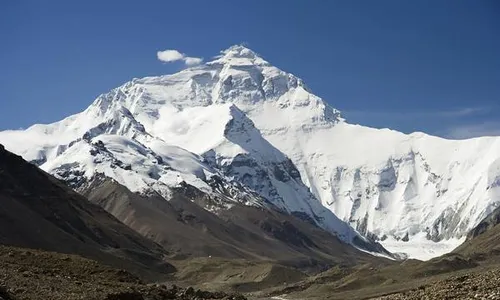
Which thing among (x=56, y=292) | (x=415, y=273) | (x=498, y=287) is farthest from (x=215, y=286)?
(x=498, y=287)

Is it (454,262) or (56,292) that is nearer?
(56,292)

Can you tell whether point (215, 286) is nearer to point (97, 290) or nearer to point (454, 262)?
point (454, 262)

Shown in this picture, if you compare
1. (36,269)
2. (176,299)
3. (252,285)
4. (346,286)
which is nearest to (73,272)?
(36,269)

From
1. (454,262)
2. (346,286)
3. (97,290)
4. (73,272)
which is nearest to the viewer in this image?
(97,290)

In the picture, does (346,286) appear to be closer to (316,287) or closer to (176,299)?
(316,287)

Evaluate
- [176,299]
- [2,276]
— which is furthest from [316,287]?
[2,276]

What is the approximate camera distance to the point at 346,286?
158625mm

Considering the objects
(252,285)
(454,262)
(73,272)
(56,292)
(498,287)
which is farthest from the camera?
(252,285)

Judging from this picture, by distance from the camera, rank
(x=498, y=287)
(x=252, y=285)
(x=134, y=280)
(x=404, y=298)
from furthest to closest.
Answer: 1. (x=252, y=285)
2. (x=134, y=280)
3. (x=404, y=298)
4. (x=498, y=287)

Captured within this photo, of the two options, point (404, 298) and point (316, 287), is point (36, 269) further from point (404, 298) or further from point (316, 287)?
point (316, 287)

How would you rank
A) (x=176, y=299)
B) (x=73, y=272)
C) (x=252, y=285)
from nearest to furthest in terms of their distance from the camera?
(x=176, y=299) < (x=73, y=272) < (x=252, y=285)

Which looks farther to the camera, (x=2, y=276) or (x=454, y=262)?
(x=454, y=262)

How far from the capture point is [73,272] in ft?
250

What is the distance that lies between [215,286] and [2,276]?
420 ft
